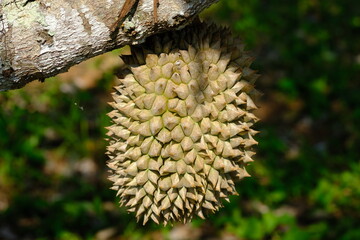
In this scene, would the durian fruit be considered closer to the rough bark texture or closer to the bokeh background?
the rough bark texture

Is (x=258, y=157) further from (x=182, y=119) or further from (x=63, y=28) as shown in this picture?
(x=63, y=28)

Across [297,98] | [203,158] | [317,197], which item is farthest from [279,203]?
[203,158]

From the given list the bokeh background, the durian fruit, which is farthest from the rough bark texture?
the bokeh background

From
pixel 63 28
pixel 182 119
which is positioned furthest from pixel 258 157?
pixel 63 28

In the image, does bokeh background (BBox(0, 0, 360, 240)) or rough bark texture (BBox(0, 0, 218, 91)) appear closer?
rough bark texture (BBox(0, 0, 218, 91))

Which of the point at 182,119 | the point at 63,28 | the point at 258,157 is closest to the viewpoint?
the point at 63,28

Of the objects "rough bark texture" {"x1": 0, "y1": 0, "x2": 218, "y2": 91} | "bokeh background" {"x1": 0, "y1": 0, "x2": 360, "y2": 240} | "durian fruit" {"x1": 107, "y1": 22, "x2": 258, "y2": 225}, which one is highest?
"rough bark texture" {"x1": 0, "y1": 0, "x2": 218, "y2": 91}
